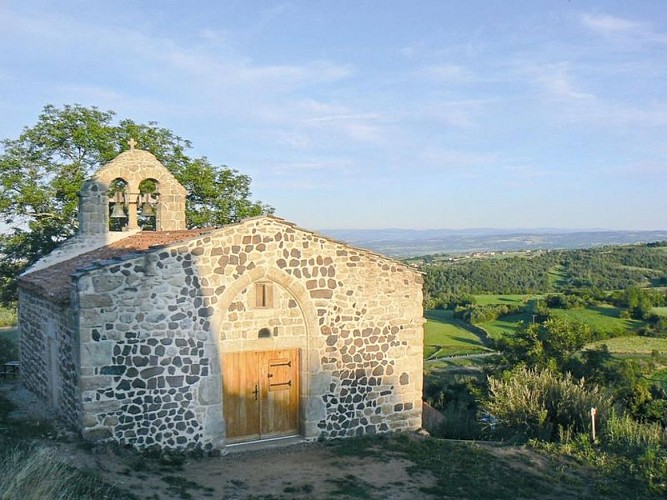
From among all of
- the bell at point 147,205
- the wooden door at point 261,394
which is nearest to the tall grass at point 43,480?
the wooden door at point 261,394

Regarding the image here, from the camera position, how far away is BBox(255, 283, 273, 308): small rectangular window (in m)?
11.4

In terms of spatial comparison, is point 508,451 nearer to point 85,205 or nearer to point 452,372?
point 85,205

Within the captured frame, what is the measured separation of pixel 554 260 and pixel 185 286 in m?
65.9

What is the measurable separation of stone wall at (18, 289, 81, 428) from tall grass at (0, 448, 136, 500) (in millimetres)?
2075

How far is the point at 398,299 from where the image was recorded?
12.6 m

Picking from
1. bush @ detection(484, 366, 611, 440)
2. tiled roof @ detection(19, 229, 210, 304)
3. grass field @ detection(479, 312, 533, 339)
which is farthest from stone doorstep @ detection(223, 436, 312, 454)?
grass field @ detection(479, 312, 533, 339)

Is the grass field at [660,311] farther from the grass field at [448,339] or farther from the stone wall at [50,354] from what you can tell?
the stone wall at [50,354]

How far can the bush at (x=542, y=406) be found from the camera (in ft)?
40.9

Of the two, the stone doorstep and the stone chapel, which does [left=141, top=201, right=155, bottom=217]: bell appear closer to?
the stone chapel

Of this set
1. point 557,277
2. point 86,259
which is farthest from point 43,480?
point 557,277

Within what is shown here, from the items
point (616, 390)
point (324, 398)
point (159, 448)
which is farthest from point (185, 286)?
point (616, 390)

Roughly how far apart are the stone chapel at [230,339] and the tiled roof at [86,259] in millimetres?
85

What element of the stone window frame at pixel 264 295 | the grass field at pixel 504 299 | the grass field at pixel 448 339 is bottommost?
the grass field at pixel 448 339

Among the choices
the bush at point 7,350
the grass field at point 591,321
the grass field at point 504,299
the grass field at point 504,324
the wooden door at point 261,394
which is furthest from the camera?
the grass field at point 504,299
